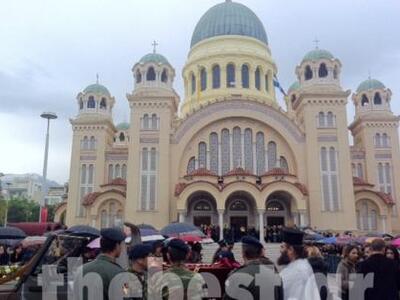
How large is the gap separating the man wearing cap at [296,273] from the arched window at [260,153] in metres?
28.0

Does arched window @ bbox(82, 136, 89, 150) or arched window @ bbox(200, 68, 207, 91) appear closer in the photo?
arched window @ bbox(82, 136, 89, 150)

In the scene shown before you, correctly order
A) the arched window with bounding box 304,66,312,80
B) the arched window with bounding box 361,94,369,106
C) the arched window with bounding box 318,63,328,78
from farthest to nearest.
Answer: the arched window with bounding box 361,94,369,106
the arched window with bounding box 304,66,312,80
the arched window with bounding box 318,63,328,78

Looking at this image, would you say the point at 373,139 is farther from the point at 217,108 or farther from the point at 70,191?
the point at 70,191

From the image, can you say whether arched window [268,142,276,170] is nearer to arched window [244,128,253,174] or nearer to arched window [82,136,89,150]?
arched window [244,128,253,174]

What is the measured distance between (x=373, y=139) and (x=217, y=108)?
1331 centimetres

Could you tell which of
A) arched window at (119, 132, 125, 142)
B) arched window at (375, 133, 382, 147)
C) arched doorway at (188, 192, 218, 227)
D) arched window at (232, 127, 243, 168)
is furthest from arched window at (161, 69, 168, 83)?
arched window at (375, 133, 382, 147)

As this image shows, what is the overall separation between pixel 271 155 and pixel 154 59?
39.5 ft

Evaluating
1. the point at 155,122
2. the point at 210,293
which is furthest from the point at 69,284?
the point at 155,122

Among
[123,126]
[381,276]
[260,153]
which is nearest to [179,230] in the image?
[381,276]

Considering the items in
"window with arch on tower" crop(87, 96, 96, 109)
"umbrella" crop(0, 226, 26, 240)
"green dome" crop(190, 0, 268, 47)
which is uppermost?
"green dome" crop(190, 0, 268, 47)

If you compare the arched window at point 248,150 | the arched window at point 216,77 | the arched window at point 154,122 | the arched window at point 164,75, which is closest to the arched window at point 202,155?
the arched window at point 248,150

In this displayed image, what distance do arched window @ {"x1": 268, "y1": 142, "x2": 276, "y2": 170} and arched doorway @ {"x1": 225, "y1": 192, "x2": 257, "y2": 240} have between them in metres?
3.22

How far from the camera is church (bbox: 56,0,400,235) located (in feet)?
101

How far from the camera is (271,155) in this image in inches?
1313
